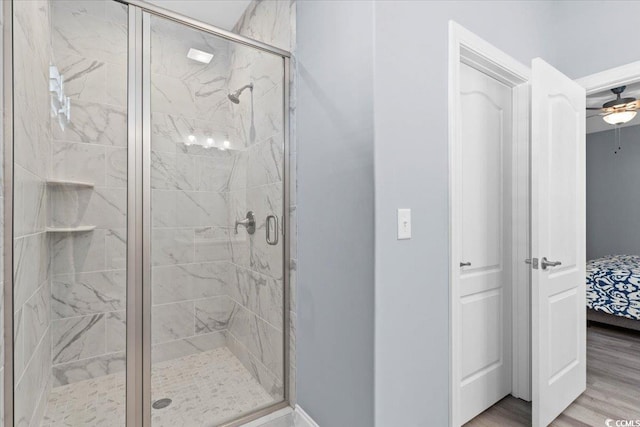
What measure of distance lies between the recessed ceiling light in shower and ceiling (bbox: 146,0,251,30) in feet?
2.86

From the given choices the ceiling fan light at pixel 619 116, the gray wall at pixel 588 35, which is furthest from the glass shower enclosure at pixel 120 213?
the ceiling fan light at pixel 619 116

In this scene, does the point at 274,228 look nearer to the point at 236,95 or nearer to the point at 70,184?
the point at 236,95

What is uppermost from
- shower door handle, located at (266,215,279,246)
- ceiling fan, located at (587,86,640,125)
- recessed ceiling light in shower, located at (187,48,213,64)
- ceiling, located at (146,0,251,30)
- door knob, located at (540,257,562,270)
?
ceiling, located at (146,0,251,30)

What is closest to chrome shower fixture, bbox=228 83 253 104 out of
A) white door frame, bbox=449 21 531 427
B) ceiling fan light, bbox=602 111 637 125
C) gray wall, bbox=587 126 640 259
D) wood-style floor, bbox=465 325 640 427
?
Result: white door frame, bbox=449 21 531 427

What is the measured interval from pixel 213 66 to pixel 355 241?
1185 millimetres

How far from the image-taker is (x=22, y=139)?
134cm

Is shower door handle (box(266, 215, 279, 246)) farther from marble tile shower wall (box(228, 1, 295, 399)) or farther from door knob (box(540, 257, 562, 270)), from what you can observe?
door knob (box(540, 257, 562, 270))

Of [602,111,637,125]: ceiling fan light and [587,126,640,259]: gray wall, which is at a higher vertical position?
[602,111,637,125]: ceiling fan light

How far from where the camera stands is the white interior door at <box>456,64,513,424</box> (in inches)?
75.8

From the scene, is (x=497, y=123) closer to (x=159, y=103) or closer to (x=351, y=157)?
(x=351, y=157)

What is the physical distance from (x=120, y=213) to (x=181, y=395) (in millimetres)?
983

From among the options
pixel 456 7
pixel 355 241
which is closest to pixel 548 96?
pixel 456 7

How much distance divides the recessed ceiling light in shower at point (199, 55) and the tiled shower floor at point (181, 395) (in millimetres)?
1543

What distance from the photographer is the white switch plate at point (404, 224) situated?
144 cm
